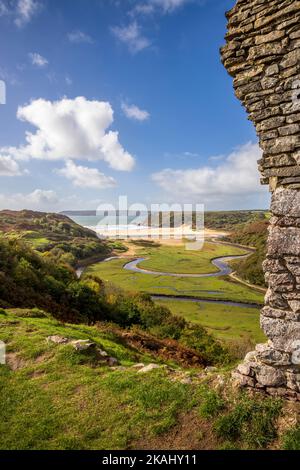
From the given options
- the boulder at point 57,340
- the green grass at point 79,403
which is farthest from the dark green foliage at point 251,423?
the boulder at point 57,340

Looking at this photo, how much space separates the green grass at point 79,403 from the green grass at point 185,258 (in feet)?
258

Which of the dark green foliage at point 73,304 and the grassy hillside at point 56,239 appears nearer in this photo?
the dark green foliage at point 73,304

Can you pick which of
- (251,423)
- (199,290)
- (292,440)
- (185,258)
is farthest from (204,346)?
(185,258)

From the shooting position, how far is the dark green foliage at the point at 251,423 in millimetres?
5141

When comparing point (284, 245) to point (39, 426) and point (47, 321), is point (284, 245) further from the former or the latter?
point (47, 321)

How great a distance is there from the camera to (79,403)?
22.1 feet

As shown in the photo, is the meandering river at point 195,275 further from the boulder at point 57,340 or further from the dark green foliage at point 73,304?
the boulder at point 57,340

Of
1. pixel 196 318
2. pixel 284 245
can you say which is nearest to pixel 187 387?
pixel 284 245

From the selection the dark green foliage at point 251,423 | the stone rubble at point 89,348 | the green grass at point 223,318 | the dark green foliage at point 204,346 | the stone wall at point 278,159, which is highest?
the stone wall at point 278,159

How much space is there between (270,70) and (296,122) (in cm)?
121

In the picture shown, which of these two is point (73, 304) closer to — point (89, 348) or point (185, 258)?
point (89, 348)

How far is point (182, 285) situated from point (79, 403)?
2509 inches

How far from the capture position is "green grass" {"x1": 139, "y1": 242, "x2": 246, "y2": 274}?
→ 9038 cm
